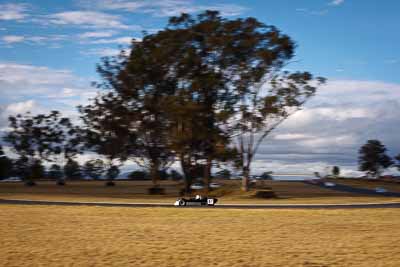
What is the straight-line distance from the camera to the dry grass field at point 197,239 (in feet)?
45.4

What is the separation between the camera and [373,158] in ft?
448

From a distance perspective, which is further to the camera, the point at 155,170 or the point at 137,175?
the point at 137,175

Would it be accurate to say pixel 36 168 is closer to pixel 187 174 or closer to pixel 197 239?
pixel 187 174

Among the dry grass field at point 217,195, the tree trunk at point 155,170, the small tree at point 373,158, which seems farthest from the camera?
the small tree at point 373,158

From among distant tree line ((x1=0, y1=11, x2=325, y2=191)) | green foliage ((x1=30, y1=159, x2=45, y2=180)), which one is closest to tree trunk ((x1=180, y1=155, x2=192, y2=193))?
distant tree line ((x1=0, y1=11, x2=325, y2=191))

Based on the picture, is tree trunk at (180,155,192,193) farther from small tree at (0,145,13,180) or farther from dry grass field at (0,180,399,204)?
small tree at (0,145,13,180)

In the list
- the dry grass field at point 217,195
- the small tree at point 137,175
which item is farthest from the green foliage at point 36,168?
the small tree at point 137,175

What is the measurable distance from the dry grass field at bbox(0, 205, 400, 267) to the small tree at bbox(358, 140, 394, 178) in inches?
4413

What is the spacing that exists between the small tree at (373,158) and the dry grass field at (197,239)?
11208 cm

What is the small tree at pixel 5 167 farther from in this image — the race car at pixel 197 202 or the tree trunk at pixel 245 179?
the race car at pixel 197 202

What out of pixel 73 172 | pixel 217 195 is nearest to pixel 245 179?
pixel 217 195

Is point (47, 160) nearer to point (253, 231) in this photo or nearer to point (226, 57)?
point (226, 57)

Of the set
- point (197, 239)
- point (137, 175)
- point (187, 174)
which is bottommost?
point (197, 239)

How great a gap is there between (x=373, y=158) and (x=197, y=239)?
126 meters
